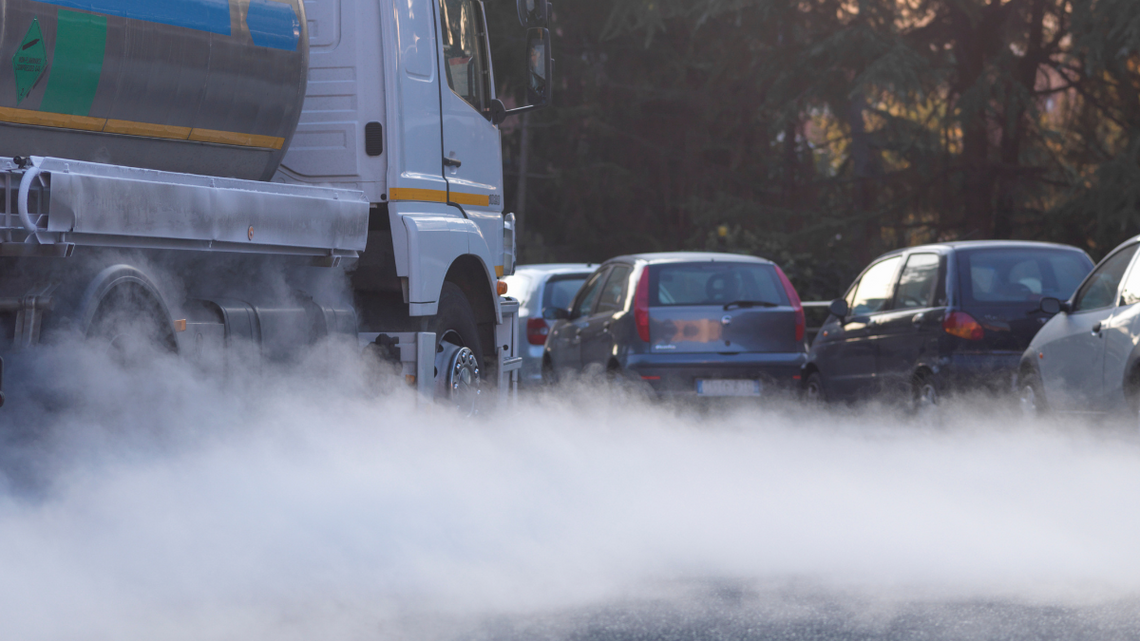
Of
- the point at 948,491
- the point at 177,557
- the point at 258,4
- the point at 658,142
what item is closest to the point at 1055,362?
the point at 948,491

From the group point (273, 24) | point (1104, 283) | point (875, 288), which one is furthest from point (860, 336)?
point (273, 24)

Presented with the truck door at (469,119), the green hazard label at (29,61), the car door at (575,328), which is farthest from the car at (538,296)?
the green hazard label at (29,61)

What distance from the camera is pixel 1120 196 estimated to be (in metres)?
20.0

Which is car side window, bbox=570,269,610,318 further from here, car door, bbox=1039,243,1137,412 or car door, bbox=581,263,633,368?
car door, bbox=1039,243,1137,412

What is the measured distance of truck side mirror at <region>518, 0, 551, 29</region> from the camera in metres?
9.25

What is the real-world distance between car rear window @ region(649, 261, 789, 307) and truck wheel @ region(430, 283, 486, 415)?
3.10 meters

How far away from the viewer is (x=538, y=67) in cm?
954

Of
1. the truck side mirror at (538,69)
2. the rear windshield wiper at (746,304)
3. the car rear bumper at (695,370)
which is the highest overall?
the truck side mirror at (538,69)

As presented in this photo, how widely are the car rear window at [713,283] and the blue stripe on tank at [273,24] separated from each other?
18.2ft

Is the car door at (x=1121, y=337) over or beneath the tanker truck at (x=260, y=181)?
beneath

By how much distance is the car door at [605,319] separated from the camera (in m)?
12.6

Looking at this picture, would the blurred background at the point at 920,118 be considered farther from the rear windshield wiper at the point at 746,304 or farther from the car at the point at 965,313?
the car at the point at 965,313

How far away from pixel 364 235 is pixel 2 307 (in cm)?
291

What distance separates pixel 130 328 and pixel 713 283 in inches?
281
